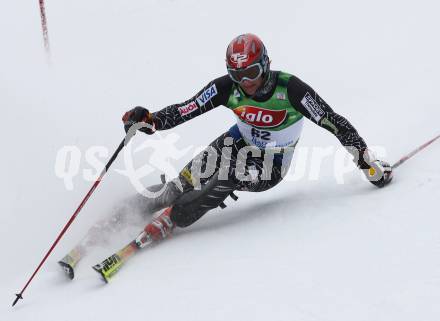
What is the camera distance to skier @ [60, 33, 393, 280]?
14.9 feet

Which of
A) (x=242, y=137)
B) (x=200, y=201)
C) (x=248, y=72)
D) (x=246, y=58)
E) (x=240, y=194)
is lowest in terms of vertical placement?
(x=240, y=194)

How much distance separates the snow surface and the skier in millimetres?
222

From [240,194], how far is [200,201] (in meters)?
1.66

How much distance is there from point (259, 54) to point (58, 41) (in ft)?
24.8

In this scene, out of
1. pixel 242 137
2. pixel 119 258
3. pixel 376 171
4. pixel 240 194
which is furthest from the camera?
pixel 240 194

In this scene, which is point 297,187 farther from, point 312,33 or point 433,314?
point 312,33

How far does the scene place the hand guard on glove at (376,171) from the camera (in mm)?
4543

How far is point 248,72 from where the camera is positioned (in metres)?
4.44

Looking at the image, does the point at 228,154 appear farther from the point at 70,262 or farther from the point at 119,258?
the point at 70,262

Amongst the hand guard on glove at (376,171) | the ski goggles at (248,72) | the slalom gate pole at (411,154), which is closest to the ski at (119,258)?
the ski goggles at (248,72)

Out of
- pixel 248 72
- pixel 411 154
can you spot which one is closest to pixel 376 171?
pixel 411 154

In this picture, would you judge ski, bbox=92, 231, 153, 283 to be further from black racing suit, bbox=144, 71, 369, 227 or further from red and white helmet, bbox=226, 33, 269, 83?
red and white helmet, bbox=226, 33, 269, 83

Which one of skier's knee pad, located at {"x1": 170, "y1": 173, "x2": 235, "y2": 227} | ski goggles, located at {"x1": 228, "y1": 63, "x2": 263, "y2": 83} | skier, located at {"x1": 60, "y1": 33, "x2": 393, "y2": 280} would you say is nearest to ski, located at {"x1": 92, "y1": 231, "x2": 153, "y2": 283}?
skier, located at {"x1": 60, "y1": 33, "x2": 393, "y2": 280}

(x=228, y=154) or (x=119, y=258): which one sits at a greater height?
(x=228, y=154)
